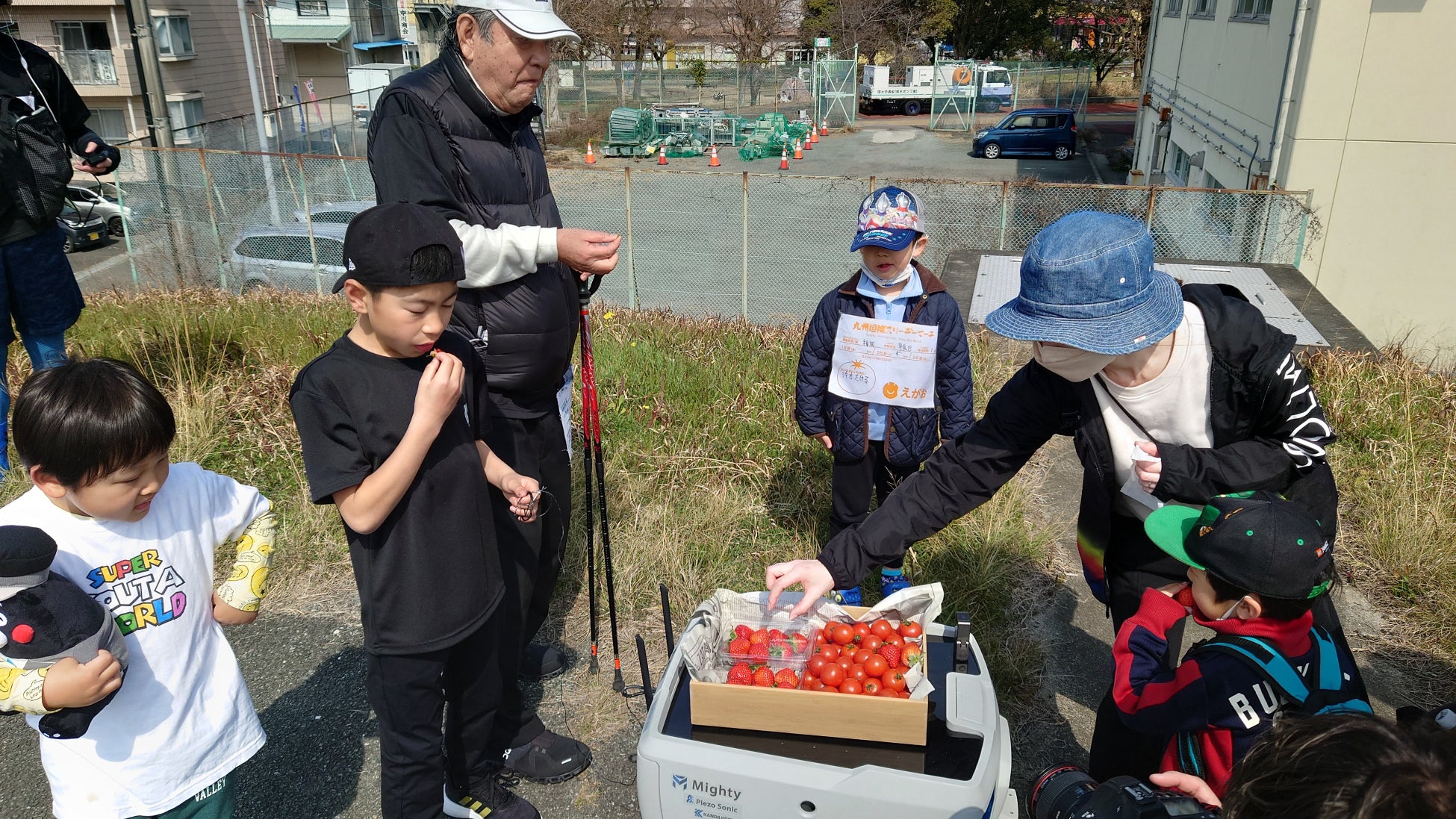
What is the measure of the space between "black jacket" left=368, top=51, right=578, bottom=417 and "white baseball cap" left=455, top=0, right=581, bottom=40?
0.64ft

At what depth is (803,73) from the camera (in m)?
36.8

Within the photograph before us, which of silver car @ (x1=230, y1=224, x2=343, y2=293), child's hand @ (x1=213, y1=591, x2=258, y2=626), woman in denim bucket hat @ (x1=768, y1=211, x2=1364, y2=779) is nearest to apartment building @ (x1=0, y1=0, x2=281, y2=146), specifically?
silver car @ (x1=230, y1=224, x2=343, y2=293)

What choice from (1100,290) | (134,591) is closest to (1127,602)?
(1100,290)

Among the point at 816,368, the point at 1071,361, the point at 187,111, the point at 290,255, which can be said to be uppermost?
the point at 1071,361

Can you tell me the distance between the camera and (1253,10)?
40.5 feet

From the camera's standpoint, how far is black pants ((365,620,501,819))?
2.38m

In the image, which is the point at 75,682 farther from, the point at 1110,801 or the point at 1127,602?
the point at 1127,602

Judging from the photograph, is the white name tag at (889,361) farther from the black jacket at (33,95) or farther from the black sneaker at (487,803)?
the black jacket at (33,95)

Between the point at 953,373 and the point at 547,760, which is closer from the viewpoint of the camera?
the point at 547,760

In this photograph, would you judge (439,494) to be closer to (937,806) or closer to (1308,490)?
(937,806)

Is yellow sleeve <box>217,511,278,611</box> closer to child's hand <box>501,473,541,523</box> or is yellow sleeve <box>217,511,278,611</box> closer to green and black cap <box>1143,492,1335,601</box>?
child's hand <box>501,473,541,523</box>

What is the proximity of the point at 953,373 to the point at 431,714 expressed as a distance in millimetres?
2319

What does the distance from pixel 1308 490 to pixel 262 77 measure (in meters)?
39.2

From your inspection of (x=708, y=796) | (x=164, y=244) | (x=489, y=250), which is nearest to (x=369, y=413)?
(x=489, y=250)
